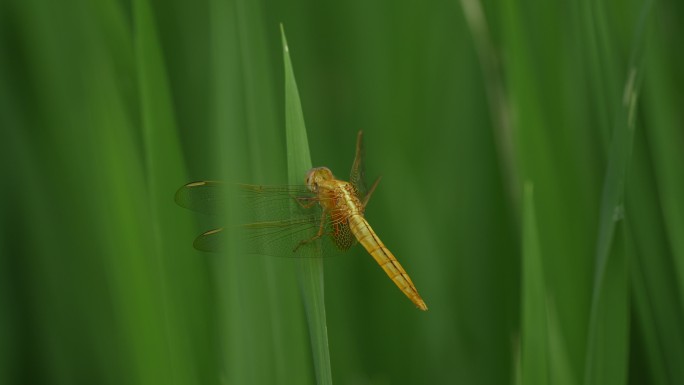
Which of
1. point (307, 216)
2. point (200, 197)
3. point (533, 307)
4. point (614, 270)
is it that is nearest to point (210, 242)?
point (200, 197)

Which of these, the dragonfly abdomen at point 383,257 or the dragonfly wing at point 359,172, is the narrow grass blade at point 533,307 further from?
the dragonfly wing at point 359,172

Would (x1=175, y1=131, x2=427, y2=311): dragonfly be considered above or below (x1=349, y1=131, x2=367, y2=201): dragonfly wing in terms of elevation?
below

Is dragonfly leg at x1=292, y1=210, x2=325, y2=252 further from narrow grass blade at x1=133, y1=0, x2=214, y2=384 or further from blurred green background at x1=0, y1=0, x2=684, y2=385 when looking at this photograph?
narrow grass blade at x1=133, y1=0, x2=214, y2=384

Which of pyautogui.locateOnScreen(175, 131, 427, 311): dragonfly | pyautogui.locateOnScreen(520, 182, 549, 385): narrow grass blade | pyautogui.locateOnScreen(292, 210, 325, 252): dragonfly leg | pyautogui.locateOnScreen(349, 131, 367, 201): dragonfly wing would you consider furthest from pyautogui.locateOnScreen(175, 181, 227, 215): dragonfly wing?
pyautogui.locateOnScreen(520, 182, 549, 385): narrow grass blade

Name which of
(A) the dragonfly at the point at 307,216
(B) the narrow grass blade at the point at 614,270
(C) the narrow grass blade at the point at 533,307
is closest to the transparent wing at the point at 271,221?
(A) the dragonfly at the point at 307,216

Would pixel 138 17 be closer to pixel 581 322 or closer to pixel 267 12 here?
pixel 267 12
